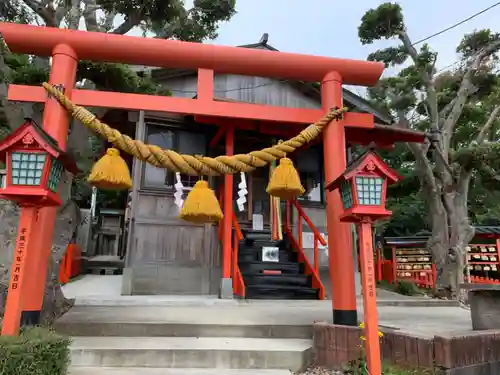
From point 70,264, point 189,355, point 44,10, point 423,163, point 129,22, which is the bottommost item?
point 189,355

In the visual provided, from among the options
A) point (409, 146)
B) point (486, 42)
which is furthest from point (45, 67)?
point (486, 42)

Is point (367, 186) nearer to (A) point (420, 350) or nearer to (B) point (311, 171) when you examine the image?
(A) point (420, 350)

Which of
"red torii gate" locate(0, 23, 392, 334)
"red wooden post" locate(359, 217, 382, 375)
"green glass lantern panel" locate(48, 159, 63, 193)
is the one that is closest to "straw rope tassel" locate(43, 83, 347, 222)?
"red torii gate" locate(0, 23, 392, 334)

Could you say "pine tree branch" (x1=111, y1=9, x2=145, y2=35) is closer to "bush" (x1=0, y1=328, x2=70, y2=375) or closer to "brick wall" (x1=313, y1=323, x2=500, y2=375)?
"bush" (x1=0, y1=328, x2=70, y2=375)

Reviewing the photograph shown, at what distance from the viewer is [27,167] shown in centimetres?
349

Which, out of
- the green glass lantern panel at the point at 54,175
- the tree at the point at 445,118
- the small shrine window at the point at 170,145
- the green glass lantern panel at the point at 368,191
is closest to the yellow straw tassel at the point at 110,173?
the green glass lantern panel at the point at 54,175

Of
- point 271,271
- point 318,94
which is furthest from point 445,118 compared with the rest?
point 271,271

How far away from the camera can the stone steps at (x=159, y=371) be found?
3.62 metres

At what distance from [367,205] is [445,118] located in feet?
32.1

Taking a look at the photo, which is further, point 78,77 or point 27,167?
point 78,77

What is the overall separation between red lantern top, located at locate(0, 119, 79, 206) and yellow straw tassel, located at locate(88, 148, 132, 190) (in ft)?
1.89

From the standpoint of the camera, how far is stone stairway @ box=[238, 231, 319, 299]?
814cm

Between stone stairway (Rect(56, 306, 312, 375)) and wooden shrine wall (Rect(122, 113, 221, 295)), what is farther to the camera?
wooden shrine wall (Rect(122, 113, 221, 295))

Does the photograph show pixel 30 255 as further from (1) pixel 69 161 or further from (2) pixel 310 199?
(2) pixel 310 199
